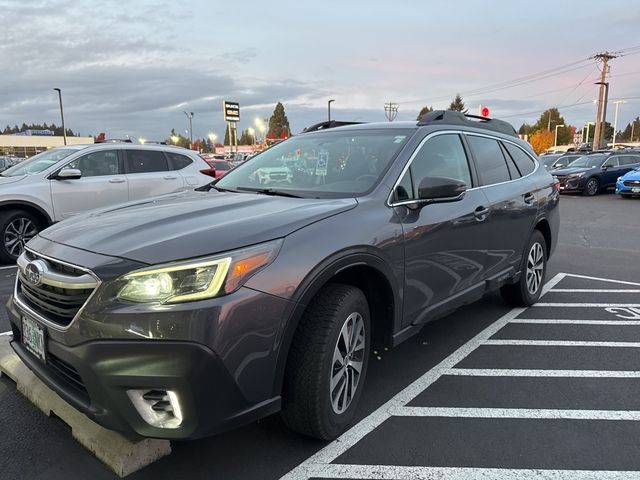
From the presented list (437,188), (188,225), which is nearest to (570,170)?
(437,188)

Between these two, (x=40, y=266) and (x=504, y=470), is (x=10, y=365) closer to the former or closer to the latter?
(x=40, y=266)

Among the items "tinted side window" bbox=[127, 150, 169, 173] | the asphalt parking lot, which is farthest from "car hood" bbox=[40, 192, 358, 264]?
"tinted side window" bbox=[127, 150, 169, 173]

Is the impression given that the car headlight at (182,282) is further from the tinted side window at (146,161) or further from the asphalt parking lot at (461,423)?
the tinted side window at (146,161)

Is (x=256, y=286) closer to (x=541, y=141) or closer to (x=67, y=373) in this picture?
(x=67, y=373)

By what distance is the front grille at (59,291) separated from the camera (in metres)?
2.25

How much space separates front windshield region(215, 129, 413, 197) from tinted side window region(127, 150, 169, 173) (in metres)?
4.67

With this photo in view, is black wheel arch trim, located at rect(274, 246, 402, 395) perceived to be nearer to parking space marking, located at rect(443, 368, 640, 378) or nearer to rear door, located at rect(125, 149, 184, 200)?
parking space marking, located at rect(443, 368, 640, 378)

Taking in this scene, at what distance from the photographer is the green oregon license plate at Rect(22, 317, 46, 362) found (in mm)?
2451

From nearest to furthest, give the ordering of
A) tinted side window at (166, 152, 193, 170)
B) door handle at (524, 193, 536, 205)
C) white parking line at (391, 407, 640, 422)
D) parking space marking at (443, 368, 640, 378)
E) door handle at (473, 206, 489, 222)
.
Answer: white parking line at (391, 407, 640, 422)
parking space marking at (443, 368, 640, 378)
door handle at (473, 206, 489, 222)
door handle at (524, 193, 536, 205)
tinted side window at (166, 152, 193, 170)

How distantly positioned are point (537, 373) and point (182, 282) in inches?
114

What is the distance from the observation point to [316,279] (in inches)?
98.7

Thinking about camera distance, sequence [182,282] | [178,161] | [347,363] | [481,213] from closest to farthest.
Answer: [182,282] → [347,363] → [481,213] → [178,161]

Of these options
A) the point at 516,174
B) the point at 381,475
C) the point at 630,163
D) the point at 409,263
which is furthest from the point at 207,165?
the point at 630,163

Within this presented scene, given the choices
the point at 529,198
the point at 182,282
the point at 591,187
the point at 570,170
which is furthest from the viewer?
the point at 570,170
